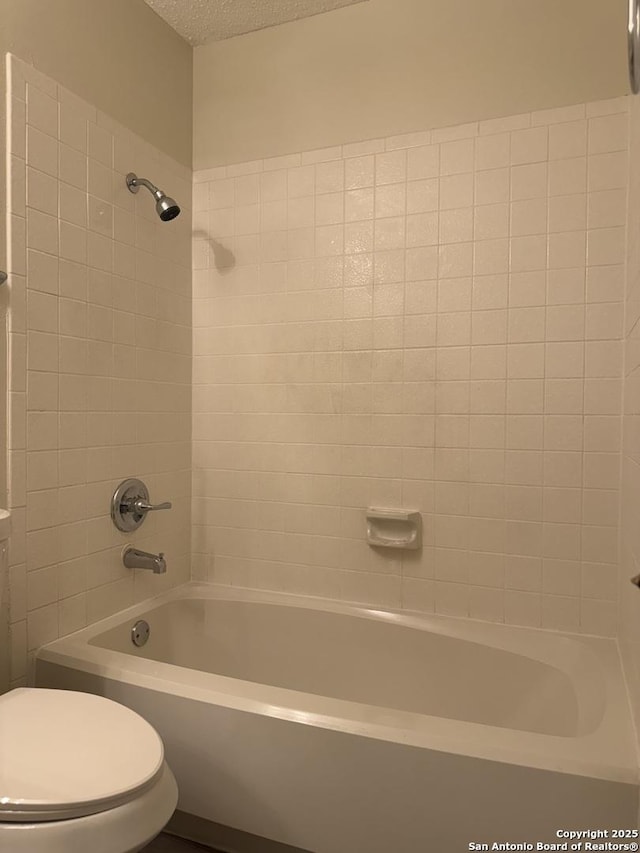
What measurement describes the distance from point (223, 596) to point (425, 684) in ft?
2.68

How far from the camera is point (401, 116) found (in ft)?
6.59

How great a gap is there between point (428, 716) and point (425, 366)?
112 centimetres

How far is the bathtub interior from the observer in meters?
1.68

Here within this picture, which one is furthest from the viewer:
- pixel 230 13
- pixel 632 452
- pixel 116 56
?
pixel 230 13

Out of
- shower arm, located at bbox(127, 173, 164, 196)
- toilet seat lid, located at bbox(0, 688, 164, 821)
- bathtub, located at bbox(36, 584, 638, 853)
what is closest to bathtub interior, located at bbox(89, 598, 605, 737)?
bathtub, located at bbox(36, 584, 638, 853)

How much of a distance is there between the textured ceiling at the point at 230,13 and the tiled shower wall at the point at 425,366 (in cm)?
50

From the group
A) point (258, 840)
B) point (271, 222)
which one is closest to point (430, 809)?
point (258, 840)

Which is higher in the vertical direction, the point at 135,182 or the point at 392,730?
the point at 135,182

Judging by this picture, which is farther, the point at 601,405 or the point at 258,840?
the point at 601,405

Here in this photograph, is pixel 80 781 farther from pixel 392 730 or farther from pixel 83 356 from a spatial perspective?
pixel 83 356

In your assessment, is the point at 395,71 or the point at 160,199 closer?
the point at 160,199

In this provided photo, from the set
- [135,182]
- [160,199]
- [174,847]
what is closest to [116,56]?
[135,182]

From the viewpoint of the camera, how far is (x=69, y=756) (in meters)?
1.08

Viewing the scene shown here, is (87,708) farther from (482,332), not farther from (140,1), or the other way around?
(140,1)
